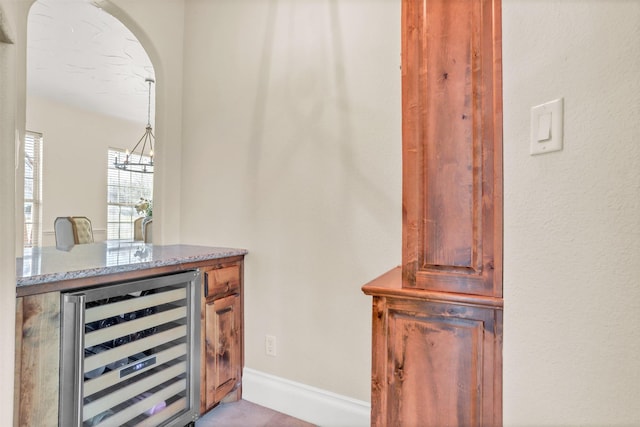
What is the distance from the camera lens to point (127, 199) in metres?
5.91

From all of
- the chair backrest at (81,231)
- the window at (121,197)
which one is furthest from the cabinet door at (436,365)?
the window at (121,197)

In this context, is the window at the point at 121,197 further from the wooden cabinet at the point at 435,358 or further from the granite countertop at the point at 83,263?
the wooden cabinet at the point at 435,358

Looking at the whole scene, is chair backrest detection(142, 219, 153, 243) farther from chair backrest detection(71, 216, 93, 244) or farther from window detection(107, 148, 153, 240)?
window detection(107, 148, 153, 240)

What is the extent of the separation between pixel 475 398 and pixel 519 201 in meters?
A: 0.63

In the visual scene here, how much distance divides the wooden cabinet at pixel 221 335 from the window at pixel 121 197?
14.5 feet

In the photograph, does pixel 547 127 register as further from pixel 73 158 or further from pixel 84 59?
pixel 73 158

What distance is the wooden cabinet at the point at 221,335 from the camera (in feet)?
5.98

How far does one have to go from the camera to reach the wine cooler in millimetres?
1238

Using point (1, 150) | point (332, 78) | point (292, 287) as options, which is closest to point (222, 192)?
point (292, 287)

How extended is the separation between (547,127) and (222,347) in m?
1.87

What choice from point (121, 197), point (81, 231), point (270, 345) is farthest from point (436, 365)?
point (121, 197)

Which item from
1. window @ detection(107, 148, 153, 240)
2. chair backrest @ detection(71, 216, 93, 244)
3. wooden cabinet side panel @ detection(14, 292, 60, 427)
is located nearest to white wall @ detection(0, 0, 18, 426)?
wooden cabinet side panel @ detection(14, 292, 60, 427)

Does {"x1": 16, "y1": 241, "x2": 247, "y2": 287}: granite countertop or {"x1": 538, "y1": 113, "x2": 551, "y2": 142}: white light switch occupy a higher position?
{"x1": 538, "y1": 113, "x2": 551, "y2": 142}: white light switch

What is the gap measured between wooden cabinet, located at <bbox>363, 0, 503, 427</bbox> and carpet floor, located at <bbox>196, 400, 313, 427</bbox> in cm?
91
